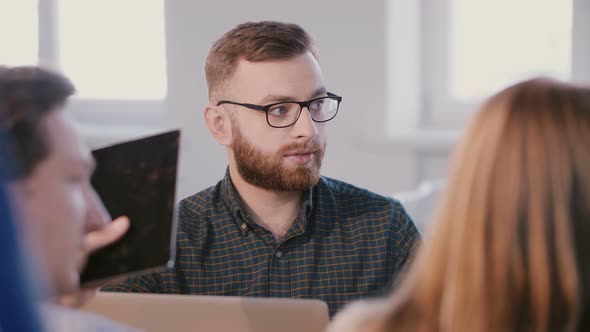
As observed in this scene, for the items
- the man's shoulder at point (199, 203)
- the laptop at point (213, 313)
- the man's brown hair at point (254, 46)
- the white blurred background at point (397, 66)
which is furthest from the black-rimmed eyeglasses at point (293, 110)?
the white blurred background at point (397, 66)

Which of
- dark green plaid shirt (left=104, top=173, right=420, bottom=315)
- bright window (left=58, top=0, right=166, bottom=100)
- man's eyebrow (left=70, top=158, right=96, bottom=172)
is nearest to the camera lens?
man's eyebrow (left=70, top=158, right=96, bottom=172)

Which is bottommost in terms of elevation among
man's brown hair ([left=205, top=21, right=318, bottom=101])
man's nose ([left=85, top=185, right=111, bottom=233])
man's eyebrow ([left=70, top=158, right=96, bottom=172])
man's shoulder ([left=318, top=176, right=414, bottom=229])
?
man's shoulder ([left=318, top=176, right=414, bottom=229])

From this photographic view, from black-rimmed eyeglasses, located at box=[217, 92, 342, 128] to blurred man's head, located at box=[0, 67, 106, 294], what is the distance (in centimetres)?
89

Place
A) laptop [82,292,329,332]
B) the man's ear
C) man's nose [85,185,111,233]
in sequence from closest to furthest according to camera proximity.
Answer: man's nose [85,185,111,233]
laptop [82,292,329,332]
the man's ear

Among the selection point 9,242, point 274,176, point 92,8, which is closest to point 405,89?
point 274,176

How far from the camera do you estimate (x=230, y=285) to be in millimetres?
1742

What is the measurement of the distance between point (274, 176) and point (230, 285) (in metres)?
0.25

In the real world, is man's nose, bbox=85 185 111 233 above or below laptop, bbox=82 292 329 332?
above

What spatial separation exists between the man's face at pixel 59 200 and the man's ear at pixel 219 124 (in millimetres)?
969

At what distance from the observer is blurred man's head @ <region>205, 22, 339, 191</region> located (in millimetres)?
1754

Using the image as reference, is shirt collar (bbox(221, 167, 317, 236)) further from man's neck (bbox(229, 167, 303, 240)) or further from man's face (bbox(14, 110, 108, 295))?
man's face (bbox(14, 110, 108, 295))

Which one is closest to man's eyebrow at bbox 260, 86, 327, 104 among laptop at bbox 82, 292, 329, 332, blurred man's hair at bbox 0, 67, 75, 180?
laptop at bbox 82, 292, 329, 332

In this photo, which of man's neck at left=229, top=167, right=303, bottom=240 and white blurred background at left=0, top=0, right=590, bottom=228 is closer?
man's neck at left=229, top=167, right=303, bottom=240

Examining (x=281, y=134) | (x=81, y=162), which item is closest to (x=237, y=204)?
(x=281, y=134)
